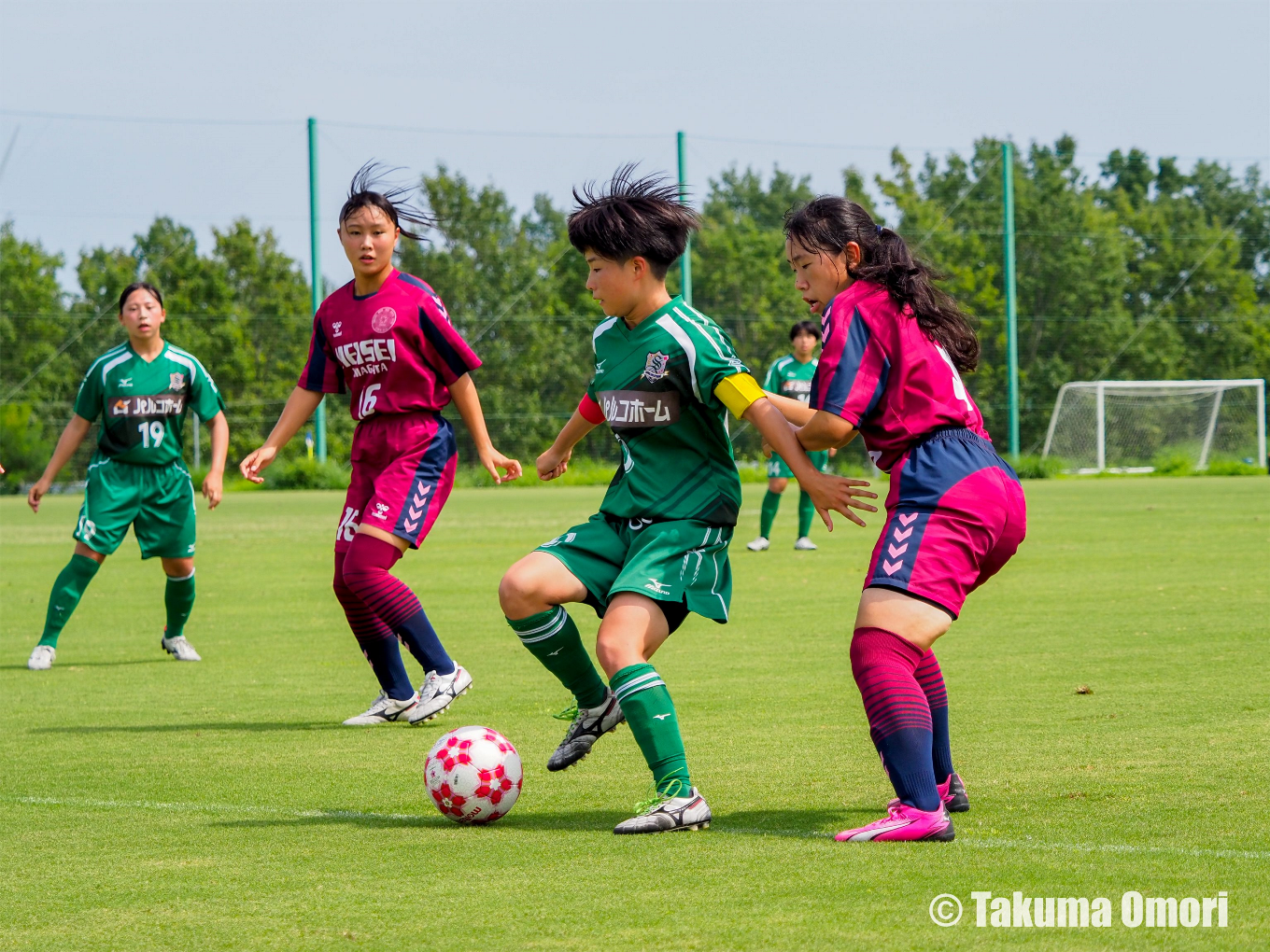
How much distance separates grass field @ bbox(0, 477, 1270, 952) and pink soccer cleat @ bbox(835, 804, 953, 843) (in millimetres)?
45

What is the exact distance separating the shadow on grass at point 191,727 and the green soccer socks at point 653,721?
2.34m

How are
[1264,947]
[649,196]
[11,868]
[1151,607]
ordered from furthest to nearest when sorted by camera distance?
[1151,607]
[649,196]
[11,868]
[1264,947]

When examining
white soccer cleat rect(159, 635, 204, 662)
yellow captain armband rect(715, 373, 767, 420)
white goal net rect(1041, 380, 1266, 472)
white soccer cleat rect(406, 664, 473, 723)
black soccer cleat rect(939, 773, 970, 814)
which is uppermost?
yellow captain armband rect(715, 373, 767, 420)

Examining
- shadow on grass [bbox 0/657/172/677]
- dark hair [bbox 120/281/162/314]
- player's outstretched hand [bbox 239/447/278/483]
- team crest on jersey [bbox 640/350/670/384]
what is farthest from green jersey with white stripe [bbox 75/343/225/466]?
team crest on jersey [bbox 640/350/670/384]

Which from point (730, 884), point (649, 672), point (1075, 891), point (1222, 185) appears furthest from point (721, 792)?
point (1222, 185)

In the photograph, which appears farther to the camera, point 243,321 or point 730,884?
point 243,321

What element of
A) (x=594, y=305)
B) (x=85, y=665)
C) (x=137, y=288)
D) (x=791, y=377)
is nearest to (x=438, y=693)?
(x=85, y=665)

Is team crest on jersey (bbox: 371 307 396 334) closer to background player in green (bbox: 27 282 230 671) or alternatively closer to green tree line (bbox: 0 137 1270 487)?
background player in green (bbox: 27 282 230 671)

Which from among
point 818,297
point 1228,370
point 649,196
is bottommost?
point 1228,370

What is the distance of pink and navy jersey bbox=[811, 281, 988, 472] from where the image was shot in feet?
14.0

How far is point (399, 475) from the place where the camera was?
658 centimetres

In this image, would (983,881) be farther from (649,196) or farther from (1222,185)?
(1222,185)

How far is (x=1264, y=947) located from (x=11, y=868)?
3026 millimetres

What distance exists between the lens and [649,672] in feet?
14.6
